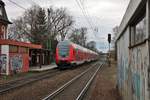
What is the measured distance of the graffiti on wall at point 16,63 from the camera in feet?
105

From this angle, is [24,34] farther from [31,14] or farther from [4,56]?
[4,56]

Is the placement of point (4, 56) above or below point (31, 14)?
below

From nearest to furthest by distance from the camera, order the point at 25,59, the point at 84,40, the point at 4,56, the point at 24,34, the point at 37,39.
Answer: the point at 4,56 → the point at 25,59 → the point at 37,39 → the point at 24,34 → the point at 84,40

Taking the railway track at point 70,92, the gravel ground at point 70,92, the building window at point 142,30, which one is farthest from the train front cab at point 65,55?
the building window at point 142,30

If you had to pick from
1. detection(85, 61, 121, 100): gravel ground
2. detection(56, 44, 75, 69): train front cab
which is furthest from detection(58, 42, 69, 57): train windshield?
detection(85, 61, 121, 100): gravel ground

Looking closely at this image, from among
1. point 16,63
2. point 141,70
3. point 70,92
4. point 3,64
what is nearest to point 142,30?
point 141,70

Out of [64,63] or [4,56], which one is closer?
[4,56]

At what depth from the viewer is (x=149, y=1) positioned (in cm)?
518

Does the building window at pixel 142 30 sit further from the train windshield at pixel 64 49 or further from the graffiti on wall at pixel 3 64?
the train windshield at pixel 64 49

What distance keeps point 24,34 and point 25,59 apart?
44.6 meters

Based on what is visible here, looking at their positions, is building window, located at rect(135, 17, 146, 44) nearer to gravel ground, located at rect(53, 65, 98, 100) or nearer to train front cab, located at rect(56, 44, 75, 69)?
gravel ground, located at rect(53, 65, 98, 100)

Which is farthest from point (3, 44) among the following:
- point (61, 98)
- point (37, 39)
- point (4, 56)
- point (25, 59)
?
point (37, 39)

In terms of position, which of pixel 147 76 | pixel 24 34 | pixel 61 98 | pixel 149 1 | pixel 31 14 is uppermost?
pixel 31 14

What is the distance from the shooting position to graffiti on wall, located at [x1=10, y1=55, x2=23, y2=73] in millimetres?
31938
